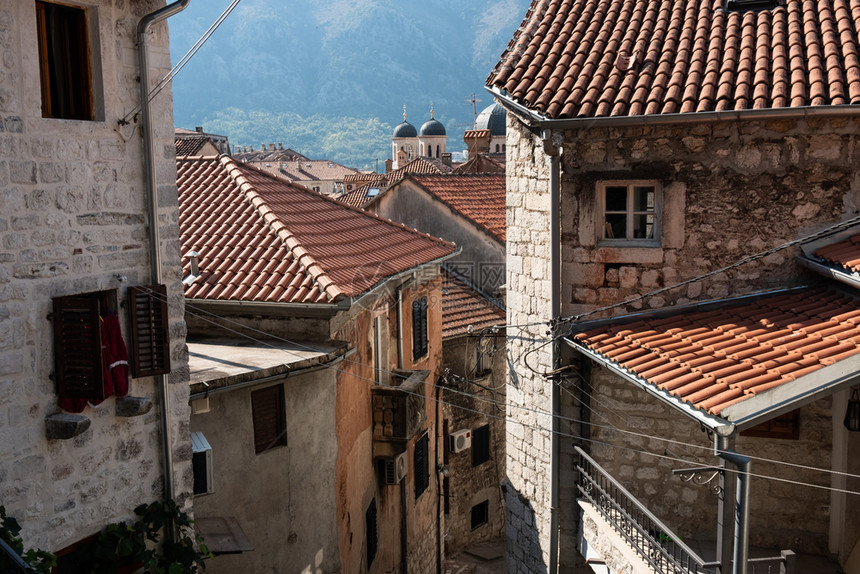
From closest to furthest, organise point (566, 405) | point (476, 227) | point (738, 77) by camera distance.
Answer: point (738, 77) < point (566, 405) < point (476, 227)

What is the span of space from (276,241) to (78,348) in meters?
5.85

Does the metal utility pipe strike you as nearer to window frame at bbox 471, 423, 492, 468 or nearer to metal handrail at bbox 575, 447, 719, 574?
metal handrail at bbox 575, 447, 719, 574

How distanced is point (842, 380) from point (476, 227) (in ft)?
52.1

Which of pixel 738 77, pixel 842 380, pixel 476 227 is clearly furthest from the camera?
pixel 476 227

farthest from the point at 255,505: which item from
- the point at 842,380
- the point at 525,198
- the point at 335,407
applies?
the point at 842,380

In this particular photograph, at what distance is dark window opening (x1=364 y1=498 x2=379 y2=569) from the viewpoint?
44.3 ft

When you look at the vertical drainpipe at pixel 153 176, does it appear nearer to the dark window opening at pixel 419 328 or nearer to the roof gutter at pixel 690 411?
the roof gutter at pixel 690 411

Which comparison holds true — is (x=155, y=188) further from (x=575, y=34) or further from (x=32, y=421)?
(x=575, y=34)

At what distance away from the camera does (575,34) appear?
1154 centimetres

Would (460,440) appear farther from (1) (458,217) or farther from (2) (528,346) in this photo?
(2) (528,346)

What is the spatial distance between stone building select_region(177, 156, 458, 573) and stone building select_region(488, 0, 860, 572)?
2.54 meters

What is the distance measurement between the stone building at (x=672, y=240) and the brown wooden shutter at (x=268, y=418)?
3.24 meters

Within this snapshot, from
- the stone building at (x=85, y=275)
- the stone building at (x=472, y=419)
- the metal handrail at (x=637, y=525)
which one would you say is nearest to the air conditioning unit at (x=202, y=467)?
the stone building at (x=85, y=275)

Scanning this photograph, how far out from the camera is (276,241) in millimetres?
12289
